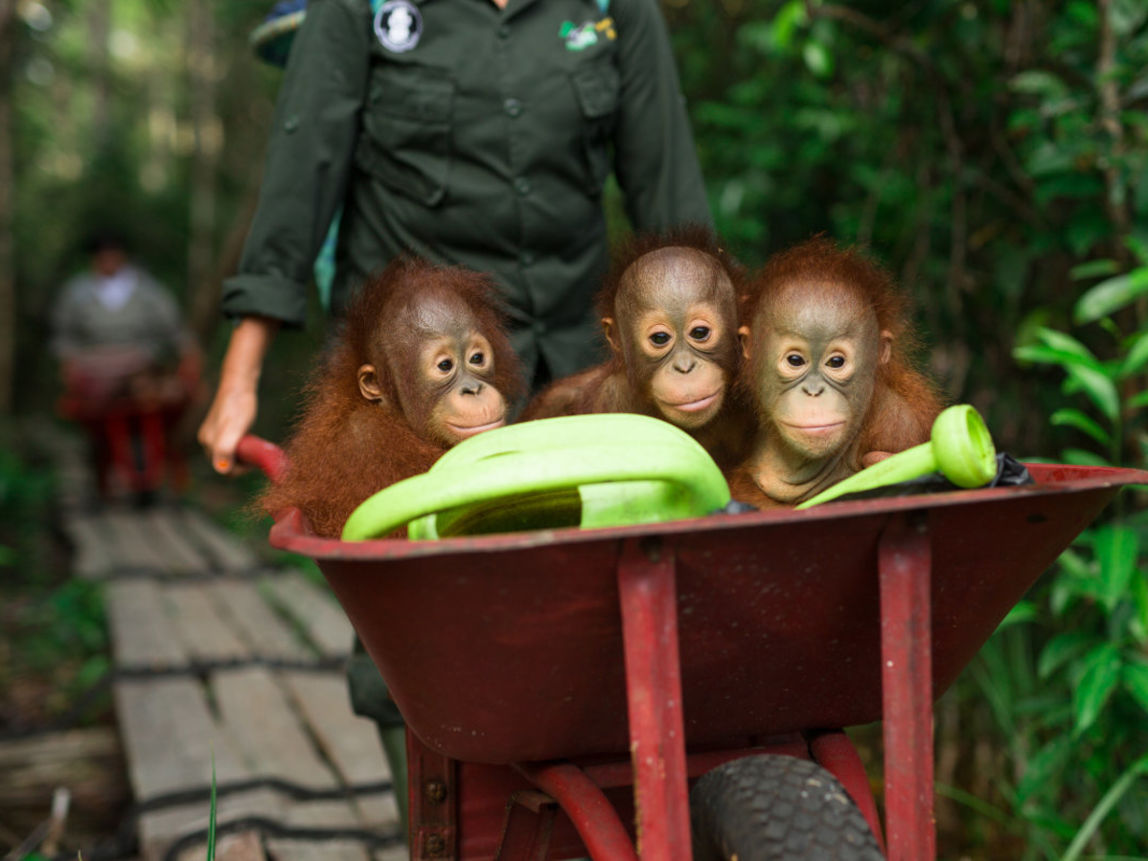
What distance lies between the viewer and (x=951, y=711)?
3.31m

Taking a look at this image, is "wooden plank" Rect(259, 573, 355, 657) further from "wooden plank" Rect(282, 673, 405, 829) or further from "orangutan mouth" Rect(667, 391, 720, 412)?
"orangutan mouth" Rect(667, 391, 720, 412)

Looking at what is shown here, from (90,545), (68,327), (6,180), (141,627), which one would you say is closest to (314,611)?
(141,627)

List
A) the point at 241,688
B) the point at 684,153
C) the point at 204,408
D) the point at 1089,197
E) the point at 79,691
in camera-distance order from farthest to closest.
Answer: the point at 204,408 < the point at 79,691 < the point at 241,688 < the point at 1089,197 < the point at 684,153

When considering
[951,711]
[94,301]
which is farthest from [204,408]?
[951,711]

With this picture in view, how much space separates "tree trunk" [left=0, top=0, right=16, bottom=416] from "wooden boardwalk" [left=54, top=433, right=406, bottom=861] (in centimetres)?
296

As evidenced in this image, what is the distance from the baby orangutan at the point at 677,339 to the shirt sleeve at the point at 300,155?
0.66 m

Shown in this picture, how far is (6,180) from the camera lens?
7699 millimetres

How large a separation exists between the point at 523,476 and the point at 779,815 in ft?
1.46

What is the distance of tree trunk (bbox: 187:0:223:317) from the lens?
10.9m

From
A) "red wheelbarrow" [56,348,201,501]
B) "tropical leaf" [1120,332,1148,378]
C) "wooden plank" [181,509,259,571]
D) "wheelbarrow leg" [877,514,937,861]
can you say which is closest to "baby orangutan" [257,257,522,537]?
"wheelbarrow leg" [877,514,937,861]

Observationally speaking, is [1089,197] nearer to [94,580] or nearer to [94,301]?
[94,580]

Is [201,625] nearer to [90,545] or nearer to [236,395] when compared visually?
[90,545]

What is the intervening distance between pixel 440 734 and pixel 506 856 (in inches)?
11.7

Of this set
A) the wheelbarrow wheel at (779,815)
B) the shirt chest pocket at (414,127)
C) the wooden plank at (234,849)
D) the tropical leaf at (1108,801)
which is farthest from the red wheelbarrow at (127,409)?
the wheelbarrow wheel at (779,815)
